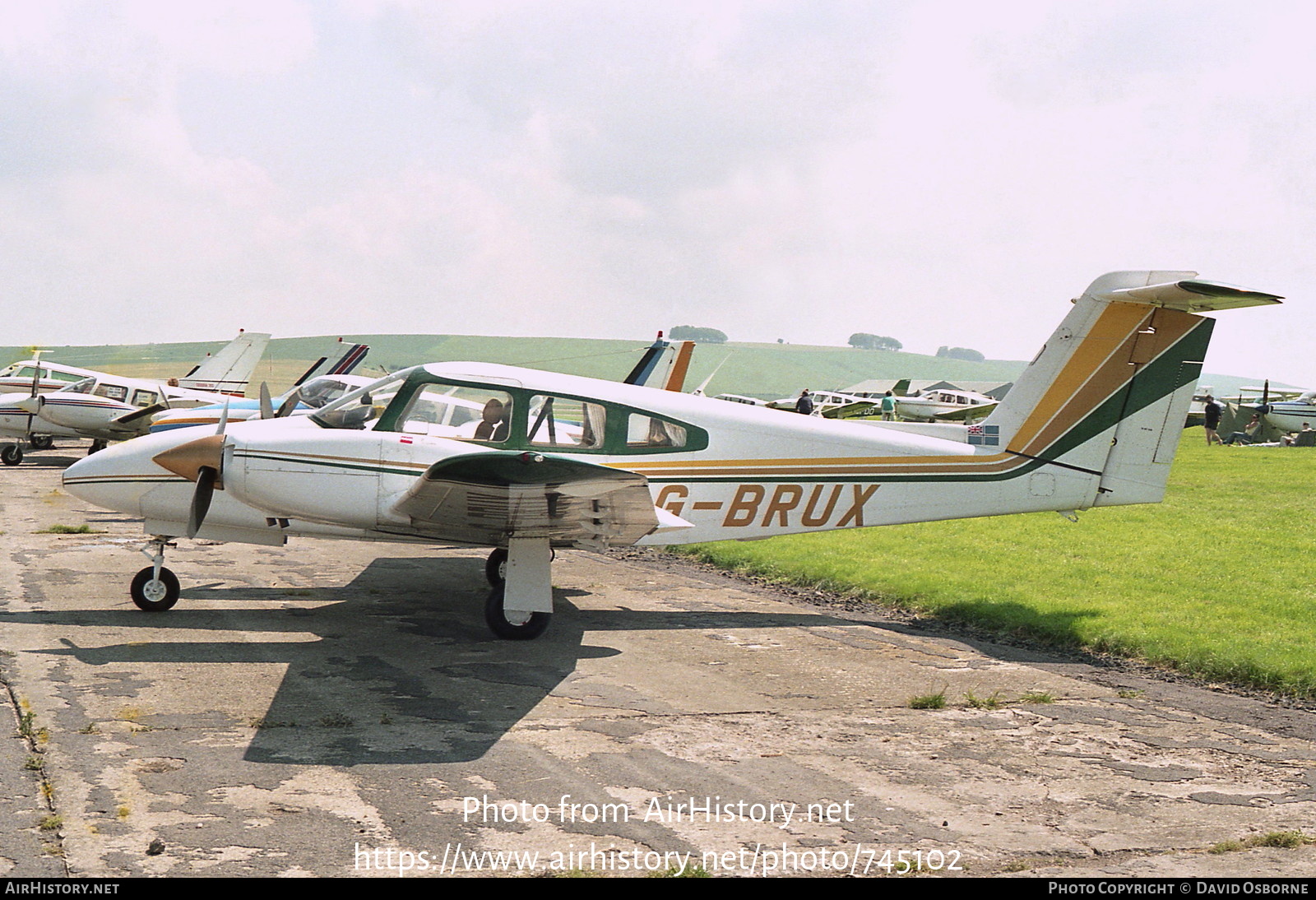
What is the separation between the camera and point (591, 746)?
614 cm

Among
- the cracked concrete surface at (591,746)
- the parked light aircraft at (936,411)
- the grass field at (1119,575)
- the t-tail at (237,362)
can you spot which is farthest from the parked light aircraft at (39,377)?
the parked light aircraft at (936,411)

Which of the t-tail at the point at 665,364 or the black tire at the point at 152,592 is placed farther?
the t-tail at the point at 665,364

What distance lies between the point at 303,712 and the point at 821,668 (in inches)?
153

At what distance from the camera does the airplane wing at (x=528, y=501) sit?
7.46m

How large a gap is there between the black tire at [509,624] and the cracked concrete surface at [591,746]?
14cm

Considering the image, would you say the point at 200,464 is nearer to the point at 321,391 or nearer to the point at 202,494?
Result: the point at 202,494

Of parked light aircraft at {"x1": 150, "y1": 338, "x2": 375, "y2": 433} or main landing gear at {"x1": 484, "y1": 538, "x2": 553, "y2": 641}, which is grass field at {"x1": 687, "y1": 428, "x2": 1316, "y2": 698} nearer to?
main landing gear at {"x1": 484, "y1": 538, "x2": 553, "y2": 641}

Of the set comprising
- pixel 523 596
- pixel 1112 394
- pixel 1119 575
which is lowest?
pixel 523 596

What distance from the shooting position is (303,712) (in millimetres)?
6547

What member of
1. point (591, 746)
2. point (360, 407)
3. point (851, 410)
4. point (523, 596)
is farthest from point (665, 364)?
point (851, 410)

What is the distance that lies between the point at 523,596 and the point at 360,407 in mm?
2228

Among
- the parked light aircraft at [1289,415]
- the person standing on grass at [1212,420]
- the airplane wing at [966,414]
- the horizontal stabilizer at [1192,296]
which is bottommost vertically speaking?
the horizontal stabilizer at [1192,296]

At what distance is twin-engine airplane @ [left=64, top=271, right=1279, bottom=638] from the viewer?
8.64m

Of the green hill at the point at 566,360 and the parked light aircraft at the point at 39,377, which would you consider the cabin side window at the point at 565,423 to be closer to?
the parked light aircraft at the point at 39,377
